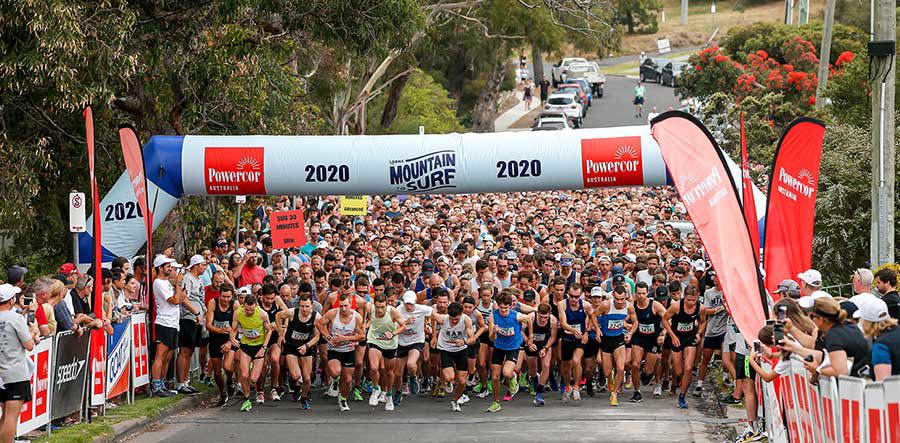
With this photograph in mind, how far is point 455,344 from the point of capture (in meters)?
16.4

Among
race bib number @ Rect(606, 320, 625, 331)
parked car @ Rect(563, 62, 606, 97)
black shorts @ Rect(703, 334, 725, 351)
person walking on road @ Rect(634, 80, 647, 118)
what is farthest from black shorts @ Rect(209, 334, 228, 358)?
parked car @ Rect(563, 62, 606, 97)

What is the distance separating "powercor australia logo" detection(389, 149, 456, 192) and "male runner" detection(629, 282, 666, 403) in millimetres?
3181

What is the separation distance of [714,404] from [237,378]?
618 cm

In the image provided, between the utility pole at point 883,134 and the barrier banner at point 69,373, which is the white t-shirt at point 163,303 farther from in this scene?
the utility pole at point 883,134

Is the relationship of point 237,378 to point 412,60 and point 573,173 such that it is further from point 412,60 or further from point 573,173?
point 412,60

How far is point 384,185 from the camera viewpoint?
59.0 feet

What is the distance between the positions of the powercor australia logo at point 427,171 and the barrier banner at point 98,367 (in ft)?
16.4

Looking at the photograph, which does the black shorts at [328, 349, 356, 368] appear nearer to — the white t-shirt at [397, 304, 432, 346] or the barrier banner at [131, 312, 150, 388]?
the white t-shirt at [397, 304, 432, 346]

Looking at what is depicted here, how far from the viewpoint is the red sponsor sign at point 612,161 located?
17625 millimetres

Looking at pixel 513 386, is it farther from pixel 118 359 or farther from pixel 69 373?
pixel 69 373

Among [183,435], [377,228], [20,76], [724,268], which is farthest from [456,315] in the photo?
[377,228]

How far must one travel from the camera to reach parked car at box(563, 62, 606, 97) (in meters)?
75.4

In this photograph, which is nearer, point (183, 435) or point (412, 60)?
point (183, 435)

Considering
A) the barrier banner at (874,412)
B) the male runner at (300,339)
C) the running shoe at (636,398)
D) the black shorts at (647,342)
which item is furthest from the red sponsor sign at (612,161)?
the barrier banner at (874,412)
